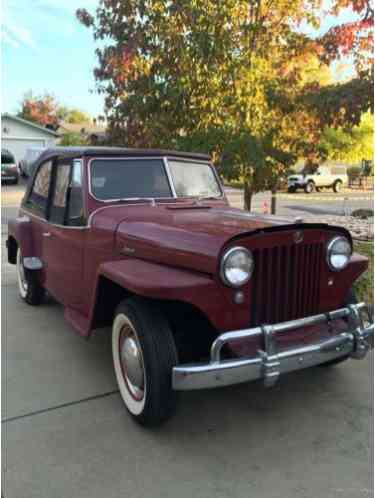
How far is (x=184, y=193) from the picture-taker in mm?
4059

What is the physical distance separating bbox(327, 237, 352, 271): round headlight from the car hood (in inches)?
13.2

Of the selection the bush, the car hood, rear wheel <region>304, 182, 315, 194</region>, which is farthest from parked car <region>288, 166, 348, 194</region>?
the car hood

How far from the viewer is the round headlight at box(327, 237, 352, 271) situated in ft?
9.73

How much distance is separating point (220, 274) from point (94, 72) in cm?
558

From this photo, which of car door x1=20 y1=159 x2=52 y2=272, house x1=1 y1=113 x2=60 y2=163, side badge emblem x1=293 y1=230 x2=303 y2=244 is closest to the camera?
side badge emblem x1=293 y1=230 x2=303 y2=244

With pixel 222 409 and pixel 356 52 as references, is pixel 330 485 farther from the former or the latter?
pixel 356 52

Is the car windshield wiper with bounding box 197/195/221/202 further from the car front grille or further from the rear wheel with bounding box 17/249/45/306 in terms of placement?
the rear wheel with bounding box 17/249/45/306

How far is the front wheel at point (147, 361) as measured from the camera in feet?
8.50

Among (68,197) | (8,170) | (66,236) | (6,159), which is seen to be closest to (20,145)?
(6,159)

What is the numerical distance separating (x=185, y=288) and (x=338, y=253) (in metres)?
1.14

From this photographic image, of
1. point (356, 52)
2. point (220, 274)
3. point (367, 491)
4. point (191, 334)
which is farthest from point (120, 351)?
point (356, 52)

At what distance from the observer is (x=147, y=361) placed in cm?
261

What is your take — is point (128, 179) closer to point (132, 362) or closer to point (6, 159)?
point (132, 362)

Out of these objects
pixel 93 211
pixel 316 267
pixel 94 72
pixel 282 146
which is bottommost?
Answer: pixel 316 267
